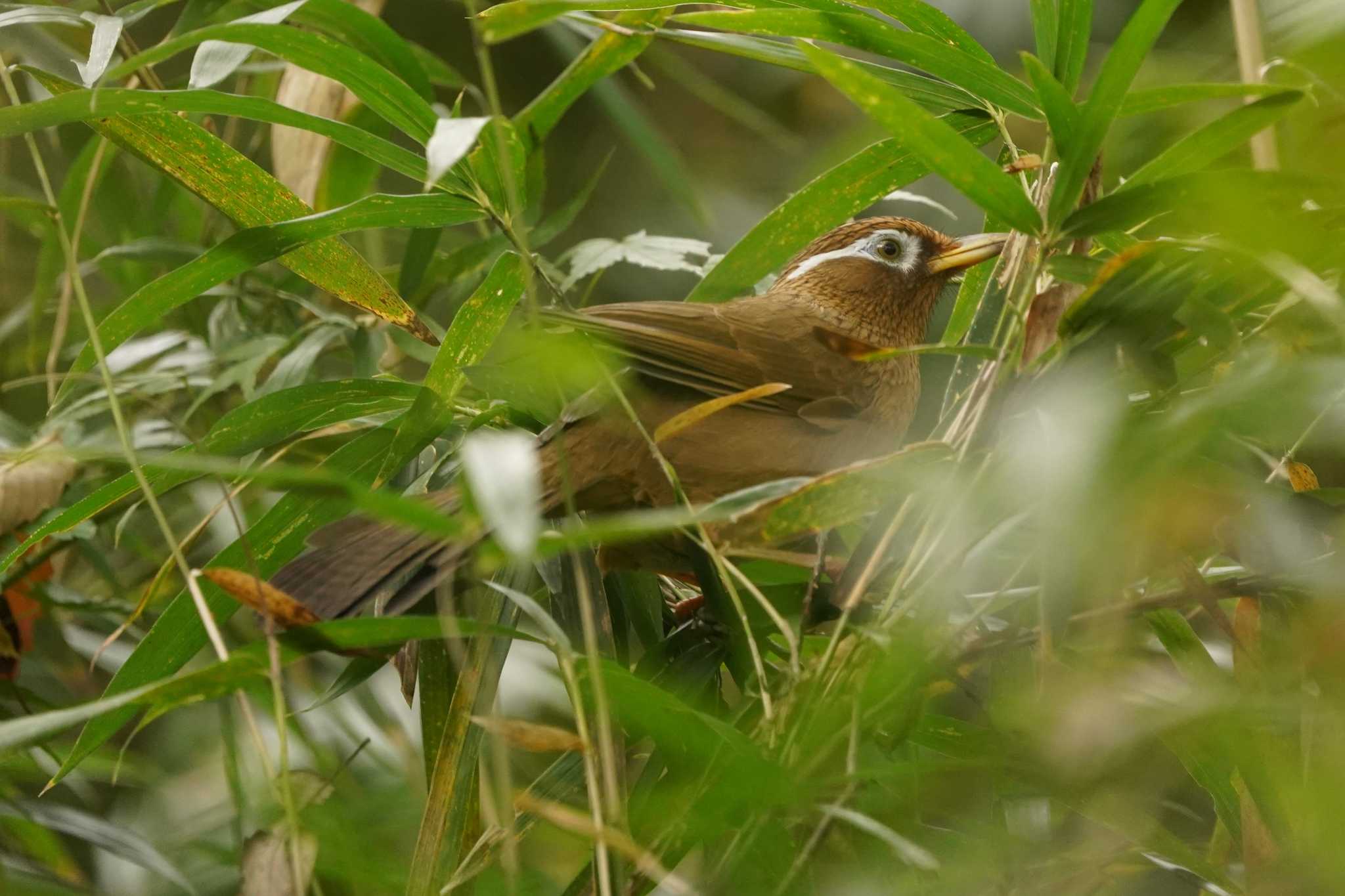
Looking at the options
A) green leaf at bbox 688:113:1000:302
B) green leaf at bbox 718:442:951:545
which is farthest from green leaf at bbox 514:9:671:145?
green leaf at bbox 718:442:951:545

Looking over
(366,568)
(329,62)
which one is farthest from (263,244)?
(366,568)

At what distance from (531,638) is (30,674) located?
1.94 meters

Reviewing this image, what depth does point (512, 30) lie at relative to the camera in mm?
1455

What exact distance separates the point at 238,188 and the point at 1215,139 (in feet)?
5.06

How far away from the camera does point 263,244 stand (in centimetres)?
196

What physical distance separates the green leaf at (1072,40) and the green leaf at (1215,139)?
0.57 feet

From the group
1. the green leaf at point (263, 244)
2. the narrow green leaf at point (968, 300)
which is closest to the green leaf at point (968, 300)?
the narrow green leaf at point (968, 300)

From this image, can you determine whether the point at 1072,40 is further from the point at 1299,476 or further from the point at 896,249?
the point at 896,249

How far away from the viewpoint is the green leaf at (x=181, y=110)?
1.75m

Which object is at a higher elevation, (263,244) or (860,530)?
(263,244)

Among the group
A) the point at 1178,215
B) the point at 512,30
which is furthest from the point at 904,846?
the point at 512,30

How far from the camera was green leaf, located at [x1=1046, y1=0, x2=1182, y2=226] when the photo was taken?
1.53 m

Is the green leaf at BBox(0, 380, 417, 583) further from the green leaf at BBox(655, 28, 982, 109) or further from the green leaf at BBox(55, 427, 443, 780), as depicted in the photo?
the green leaf at BBox(655, 28, 982, 109)

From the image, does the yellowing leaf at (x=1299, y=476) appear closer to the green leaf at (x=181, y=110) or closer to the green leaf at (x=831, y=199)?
the green leaf at (x=831, y=199)
